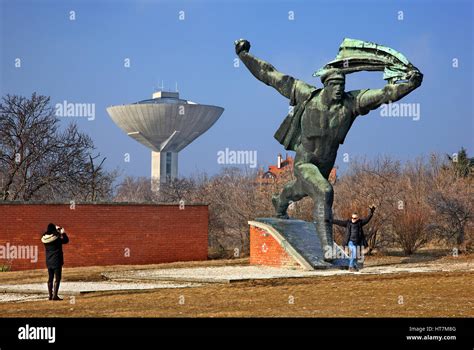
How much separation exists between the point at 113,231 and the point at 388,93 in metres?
11.0

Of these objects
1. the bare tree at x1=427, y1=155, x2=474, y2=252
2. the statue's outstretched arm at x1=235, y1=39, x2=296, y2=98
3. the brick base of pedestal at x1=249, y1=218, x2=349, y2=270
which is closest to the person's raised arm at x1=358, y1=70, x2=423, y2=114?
the statue's outstretched arm at x1=235, y1=39, x2=296, y2=98

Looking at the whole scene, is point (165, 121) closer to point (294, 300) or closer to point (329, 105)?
point (329, 105)

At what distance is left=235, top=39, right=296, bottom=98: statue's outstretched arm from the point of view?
20953 mm

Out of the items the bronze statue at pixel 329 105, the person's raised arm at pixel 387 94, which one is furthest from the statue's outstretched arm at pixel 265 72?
the person's raised arm at pixel 387 94

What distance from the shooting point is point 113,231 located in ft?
86.4

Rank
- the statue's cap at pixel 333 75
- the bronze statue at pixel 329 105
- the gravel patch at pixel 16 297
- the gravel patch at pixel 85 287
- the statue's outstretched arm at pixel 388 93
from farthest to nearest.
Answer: the statue's cap at pixel 333 75 < the bronze statue at pixel 329 105 < the statue's outstretched arm at pixel 388 93 < the gravel patch at pixel 85 287 < the gravel patch at pixel 16 297

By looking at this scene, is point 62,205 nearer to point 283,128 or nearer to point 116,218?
point 116,218

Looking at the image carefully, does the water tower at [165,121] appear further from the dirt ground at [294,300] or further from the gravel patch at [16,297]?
the dirt ground at [294,300]

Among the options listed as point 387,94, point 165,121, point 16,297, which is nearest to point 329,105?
point 387,94

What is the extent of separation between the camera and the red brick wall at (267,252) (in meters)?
20.6

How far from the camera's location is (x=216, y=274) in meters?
19.3

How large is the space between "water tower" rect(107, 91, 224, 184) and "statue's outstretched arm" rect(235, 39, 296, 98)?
194 feet

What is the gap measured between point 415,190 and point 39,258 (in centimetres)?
1814

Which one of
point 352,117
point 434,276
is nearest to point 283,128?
point 352,117
